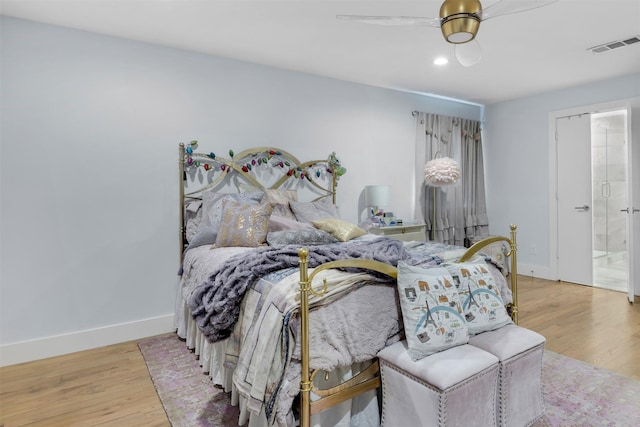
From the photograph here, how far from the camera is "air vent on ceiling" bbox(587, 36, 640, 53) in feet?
10.7

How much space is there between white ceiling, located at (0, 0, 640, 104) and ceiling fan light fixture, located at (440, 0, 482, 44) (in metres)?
0.90

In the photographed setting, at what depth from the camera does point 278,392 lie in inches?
61.1

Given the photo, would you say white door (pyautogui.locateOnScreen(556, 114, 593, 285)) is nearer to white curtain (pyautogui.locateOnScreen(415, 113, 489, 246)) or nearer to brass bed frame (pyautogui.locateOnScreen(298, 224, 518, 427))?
white curtain (pyautogui.locateOnScreen(415, 113, 489, 246))

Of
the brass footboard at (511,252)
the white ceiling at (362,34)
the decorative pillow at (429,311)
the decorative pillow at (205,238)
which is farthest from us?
the decorative pillow at (205,238)

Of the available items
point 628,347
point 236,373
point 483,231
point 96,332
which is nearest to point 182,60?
point 96,332

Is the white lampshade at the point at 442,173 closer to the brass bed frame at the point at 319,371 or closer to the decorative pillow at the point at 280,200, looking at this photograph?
the decorative pillow at the point at 280,200

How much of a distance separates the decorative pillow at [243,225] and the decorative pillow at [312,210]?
22.3 inches

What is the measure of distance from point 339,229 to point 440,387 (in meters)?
1.82

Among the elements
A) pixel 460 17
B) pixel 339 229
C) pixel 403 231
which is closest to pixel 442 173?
pixel 403 231

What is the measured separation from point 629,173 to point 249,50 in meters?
4.31

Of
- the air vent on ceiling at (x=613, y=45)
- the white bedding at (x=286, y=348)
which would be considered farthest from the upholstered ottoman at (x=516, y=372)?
the air vent on ceiling at (x=613, y=45)

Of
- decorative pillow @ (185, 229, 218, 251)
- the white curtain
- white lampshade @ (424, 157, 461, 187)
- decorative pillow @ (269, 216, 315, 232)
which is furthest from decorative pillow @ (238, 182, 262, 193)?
the white curtain

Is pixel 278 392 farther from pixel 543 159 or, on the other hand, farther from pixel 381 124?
pixel 543 159

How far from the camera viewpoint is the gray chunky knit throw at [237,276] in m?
1.95
